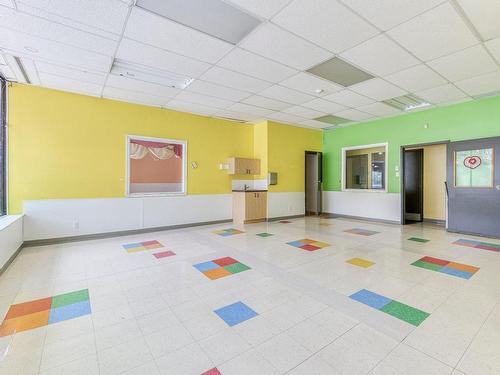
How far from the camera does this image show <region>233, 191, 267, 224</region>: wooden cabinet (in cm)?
713

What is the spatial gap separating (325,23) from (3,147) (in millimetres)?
5819

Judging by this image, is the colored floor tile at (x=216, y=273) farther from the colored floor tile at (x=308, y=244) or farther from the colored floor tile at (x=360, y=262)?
the colored floor tile at (x=360, y=262)

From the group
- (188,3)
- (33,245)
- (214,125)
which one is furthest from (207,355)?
(214,125)

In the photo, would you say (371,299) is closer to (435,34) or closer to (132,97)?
(435,34)

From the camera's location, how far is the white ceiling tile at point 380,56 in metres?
3.36

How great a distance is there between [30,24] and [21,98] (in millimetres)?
2530

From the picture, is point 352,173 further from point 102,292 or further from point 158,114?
point 102,292

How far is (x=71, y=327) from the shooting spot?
220cm

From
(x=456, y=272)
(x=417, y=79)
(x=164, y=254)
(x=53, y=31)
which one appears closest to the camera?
(x=53, y=31)

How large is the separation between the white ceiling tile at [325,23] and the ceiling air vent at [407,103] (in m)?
2.98

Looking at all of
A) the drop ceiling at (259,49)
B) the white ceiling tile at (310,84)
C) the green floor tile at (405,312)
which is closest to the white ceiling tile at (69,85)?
the drop ceiling at (259,49)

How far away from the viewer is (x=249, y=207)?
719 cm

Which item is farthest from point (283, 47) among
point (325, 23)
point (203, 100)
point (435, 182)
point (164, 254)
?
point (435, 182)

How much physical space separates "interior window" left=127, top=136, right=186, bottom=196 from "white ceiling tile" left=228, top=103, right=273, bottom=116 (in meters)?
1.70
